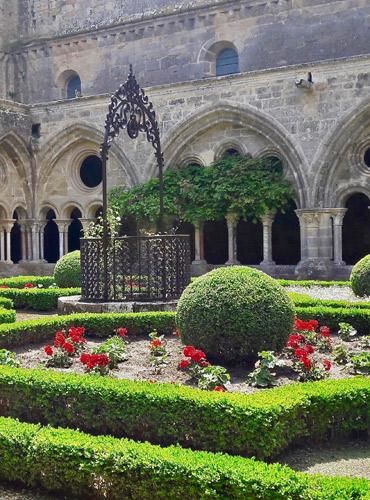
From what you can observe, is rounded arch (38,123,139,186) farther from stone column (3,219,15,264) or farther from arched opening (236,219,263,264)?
arched opening (236,219,263,264)

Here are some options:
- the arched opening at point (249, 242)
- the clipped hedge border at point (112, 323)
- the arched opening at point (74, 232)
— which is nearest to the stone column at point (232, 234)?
the arched opening at point (249, 242)

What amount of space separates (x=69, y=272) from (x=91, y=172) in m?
7.65

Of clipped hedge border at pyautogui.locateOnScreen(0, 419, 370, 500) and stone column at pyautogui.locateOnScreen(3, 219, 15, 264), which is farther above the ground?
stone column at pyautogui.locateOnScreen(3, 219, 15, 264)

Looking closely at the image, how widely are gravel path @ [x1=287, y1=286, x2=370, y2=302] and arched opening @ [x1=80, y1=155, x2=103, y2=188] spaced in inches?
355

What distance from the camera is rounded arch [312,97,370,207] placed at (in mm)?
16234

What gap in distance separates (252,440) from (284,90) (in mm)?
13543

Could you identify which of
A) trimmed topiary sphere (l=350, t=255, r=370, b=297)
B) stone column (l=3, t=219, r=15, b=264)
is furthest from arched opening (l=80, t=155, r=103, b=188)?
trimmed topiary sphere (l=350, t=255, r=370, b=297)

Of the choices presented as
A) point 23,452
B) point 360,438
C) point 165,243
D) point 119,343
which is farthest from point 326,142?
point 23,452

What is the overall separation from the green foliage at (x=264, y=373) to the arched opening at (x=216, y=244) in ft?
50.8

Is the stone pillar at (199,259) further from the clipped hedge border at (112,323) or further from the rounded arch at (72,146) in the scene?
the clipped hedge border at (112,323)

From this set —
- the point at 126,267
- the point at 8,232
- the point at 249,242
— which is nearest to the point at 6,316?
the point at 126,267

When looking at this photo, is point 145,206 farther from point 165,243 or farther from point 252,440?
point 252,440

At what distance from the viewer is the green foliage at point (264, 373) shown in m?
6.09

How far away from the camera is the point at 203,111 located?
60.0ft
